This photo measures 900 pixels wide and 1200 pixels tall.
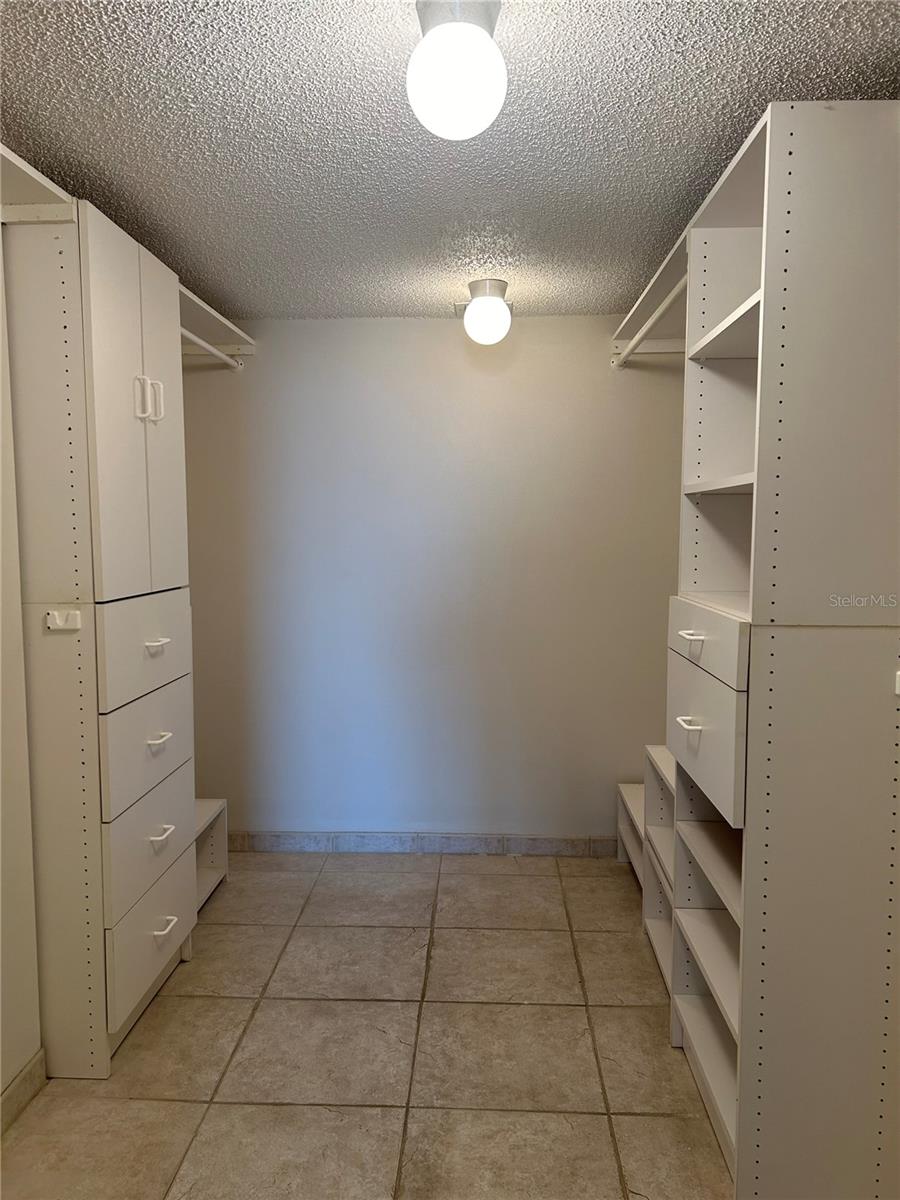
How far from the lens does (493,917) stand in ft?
9.12

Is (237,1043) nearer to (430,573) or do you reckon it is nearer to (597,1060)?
(597,1060)

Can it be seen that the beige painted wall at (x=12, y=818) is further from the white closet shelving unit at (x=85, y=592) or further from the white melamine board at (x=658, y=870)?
the white melamine board at (x=658, y=870)

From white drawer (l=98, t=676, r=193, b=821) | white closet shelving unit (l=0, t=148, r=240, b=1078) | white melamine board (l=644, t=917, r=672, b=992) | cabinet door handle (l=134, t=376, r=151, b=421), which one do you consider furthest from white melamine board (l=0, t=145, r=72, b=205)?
white melamine board (l=644, t=917, r=672, b=992)

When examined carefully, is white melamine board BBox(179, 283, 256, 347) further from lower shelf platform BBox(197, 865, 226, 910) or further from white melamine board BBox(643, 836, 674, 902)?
white melamine board BBox(643, 836, 674, 902)

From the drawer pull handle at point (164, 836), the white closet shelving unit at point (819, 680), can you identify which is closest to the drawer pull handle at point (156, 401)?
the drawer pull handle at point (164, 836)

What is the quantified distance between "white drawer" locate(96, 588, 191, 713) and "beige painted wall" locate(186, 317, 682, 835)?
0.93 metres

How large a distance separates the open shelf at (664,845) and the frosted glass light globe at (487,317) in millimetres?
1781

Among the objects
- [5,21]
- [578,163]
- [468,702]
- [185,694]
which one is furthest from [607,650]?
[5,21]

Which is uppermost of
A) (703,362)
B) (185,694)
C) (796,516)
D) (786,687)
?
(703,362)

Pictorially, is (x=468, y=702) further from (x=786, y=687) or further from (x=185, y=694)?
(x=786, y=687)

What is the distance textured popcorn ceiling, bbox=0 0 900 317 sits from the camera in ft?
4.32

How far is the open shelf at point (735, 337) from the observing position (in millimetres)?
1538

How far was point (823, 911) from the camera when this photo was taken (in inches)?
57.2

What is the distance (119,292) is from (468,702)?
205 centimetres
